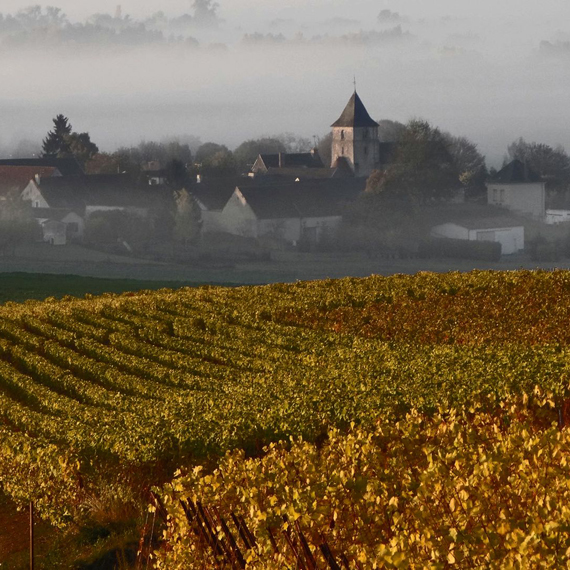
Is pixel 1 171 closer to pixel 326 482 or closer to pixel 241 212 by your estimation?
pixel 241 212

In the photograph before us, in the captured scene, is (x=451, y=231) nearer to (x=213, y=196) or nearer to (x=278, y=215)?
(x=278, y=215)

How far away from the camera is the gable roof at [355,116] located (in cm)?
14225

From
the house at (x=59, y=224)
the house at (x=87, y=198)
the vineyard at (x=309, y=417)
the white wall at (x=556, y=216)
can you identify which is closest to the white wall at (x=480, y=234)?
the white wall at (x=556, y=216)

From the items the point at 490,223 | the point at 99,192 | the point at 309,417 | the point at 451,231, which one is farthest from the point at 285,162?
the point at 309,417

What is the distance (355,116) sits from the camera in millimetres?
143125

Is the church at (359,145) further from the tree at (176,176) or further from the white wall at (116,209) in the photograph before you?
the white wall at (116,209)

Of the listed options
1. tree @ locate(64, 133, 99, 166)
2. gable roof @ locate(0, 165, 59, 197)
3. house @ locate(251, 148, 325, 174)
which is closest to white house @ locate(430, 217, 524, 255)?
house @ locate(251, 148, 325, 174)

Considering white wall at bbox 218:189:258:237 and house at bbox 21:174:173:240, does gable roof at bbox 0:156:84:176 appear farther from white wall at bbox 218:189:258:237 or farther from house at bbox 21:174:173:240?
white wall at bbox 218:189:258:237

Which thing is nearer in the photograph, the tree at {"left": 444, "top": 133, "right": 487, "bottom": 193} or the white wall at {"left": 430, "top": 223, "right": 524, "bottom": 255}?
the white wall at {"left": 430, "top": 223, "right": 524, "bottom": 255}

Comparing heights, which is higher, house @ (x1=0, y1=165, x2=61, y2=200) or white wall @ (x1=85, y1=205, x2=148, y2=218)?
house @ (x1=0, y1=165, x2=61, y2=200)

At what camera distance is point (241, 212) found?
117 m

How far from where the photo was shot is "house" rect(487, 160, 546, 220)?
398 ft

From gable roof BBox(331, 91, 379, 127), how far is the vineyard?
103511mm

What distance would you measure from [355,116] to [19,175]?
158 ft
